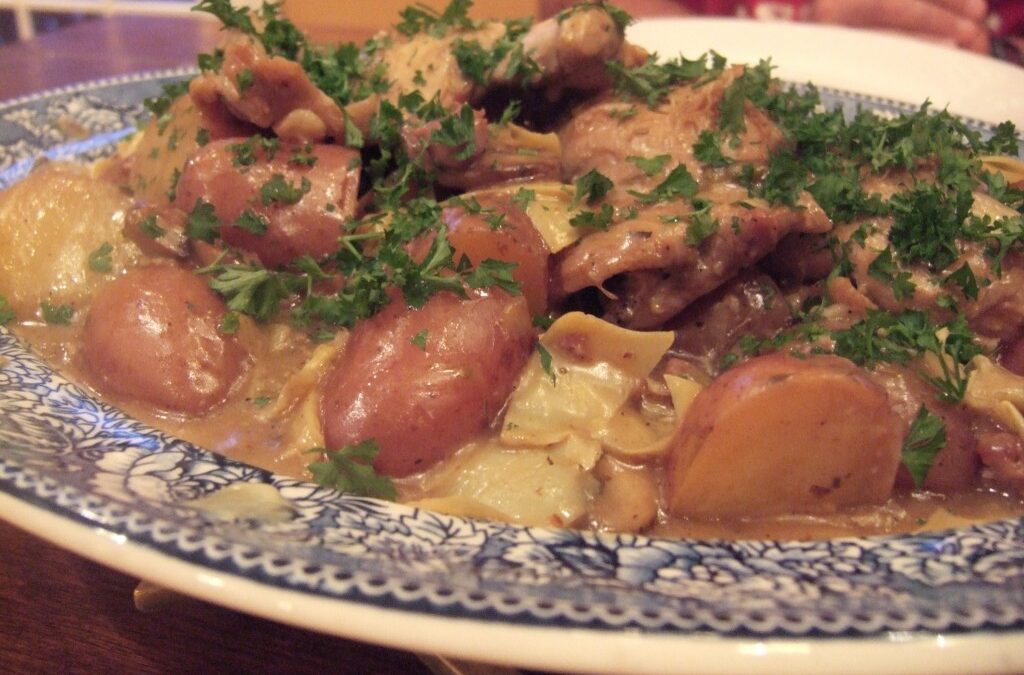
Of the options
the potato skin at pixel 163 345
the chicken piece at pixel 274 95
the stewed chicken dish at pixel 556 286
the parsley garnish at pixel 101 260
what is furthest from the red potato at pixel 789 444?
the parsley garnish at pixel 101 260

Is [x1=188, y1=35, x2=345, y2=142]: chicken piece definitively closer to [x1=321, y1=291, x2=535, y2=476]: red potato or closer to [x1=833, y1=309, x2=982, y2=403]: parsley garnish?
[x1=321, y1=291, x2=535, y2=476]: red potato

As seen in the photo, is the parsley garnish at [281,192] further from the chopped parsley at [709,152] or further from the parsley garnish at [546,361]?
the chopped parsley at [709,152]

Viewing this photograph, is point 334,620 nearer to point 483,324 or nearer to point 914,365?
point 483,324

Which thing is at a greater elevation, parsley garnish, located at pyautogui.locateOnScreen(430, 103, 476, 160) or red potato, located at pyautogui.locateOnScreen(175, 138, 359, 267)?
parsley garnish, located at pyautogui.locateOnScreen(430, 103, 476, 160)

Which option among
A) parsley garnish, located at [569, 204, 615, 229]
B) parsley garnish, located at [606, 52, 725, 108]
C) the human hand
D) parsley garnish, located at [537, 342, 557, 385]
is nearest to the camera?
parsley garnish, located at [537, 342, 557, 385]

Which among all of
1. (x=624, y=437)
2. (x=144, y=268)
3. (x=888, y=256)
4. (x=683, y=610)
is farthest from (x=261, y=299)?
(x=888, y=256)

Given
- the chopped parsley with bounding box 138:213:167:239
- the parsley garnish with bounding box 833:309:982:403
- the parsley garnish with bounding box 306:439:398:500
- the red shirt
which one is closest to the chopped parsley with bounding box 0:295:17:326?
the chopped parsley with bounding box 138:213:167:239
